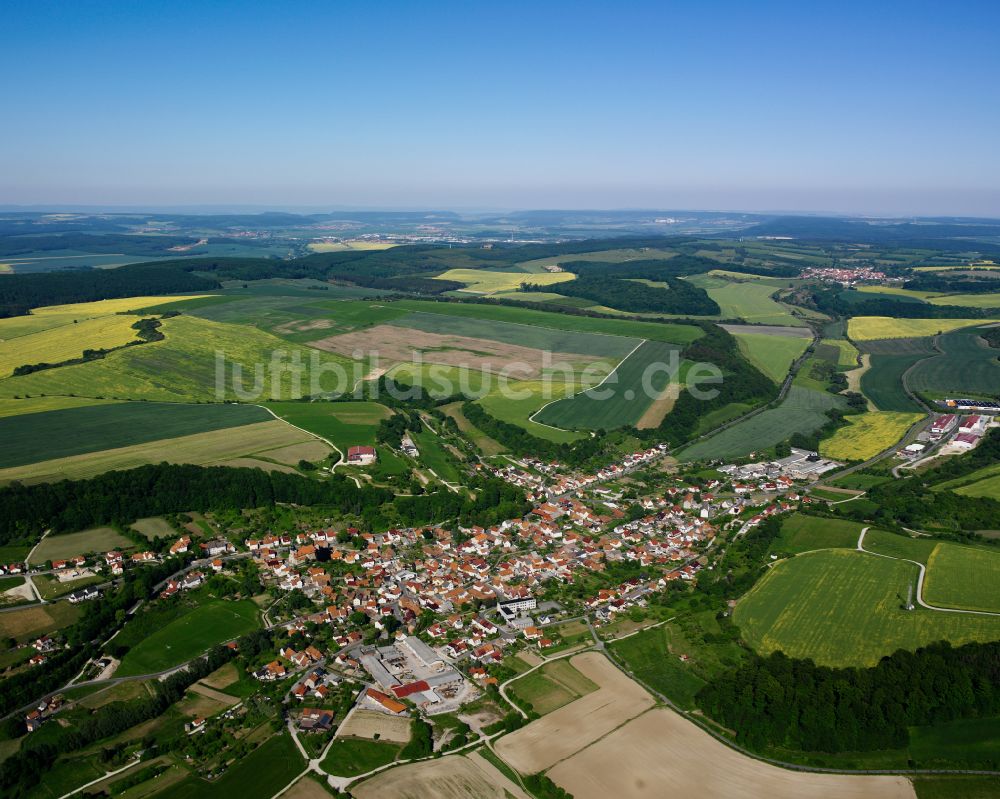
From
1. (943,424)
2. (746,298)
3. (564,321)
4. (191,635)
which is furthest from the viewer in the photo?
(746,298)

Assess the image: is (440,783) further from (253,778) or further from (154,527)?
(154,527)

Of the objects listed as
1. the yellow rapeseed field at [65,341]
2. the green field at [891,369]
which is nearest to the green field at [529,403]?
the green field at [891,369]

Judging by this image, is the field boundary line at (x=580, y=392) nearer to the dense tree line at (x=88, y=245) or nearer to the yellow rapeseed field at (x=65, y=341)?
the yellow rapeseed field at (x=65, y=341)

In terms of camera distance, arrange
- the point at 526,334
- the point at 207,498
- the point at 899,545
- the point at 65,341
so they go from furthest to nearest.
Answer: the point at 526,334, the point at 65,341, the point at 207,498, the point at 899,545

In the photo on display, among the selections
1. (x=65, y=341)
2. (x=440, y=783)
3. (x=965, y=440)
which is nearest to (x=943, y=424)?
(x=965, y=440)

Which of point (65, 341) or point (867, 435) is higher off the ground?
point (65, 341)

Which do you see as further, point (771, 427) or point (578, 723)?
point (771, 427)
